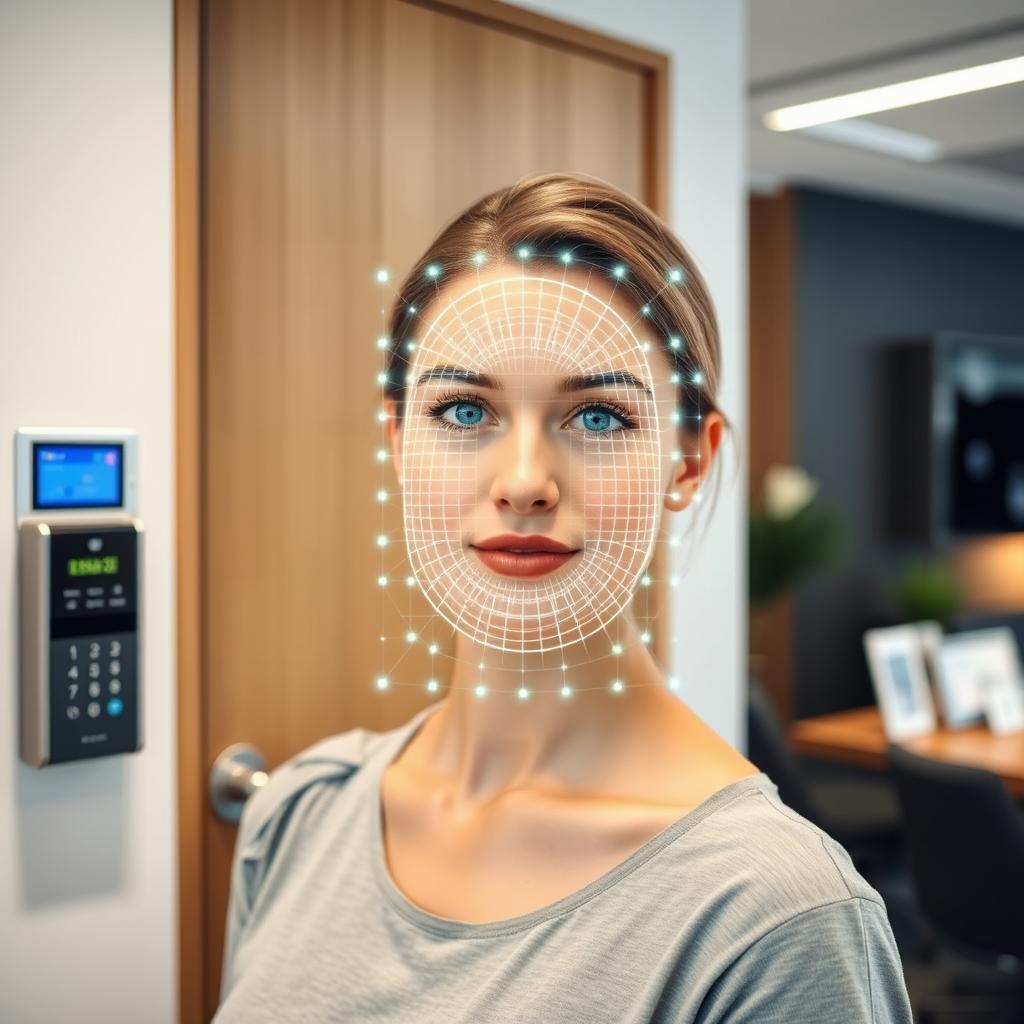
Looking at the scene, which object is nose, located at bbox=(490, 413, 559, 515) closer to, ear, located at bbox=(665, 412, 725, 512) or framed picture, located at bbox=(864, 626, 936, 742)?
ear, located at bbox=(665, 412, 725, 512)

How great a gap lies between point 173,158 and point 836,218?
3.76 meters

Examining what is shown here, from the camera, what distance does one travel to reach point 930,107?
3.28 meters

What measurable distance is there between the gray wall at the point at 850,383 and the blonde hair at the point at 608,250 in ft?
12.3

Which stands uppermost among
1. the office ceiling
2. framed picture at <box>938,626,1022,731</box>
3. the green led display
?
the office ceiling

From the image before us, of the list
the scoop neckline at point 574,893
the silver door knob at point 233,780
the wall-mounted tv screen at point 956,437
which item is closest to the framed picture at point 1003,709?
the wall-mounted tv screen at point 956,437

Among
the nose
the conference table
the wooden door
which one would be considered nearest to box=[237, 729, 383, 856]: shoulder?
the wooden door

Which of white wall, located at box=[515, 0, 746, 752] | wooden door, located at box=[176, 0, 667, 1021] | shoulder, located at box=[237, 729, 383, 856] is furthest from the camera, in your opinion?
white wall, located at box=[515, 0, 746, 752]

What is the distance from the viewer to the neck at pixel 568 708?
83 cm

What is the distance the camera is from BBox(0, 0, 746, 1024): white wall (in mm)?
1153

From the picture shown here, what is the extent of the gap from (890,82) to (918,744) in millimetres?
1721

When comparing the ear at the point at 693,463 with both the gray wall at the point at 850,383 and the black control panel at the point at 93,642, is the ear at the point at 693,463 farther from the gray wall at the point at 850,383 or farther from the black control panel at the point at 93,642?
the gray wall at the point at 850,383

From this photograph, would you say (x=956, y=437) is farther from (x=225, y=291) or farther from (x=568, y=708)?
(x=568, y=708)

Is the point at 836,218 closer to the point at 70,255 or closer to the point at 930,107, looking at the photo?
the point at 930,107

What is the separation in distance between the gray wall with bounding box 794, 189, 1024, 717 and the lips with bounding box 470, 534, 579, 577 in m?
3.86
